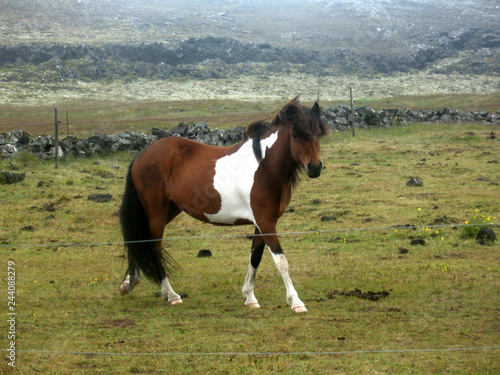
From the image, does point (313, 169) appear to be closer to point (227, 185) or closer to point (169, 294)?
point (227, 185)

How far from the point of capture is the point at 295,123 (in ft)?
23.2

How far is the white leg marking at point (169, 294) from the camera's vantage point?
7.75 metres

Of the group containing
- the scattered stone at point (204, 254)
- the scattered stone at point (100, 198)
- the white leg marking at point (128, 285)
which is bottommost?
the scattered stone at point (100, 198)

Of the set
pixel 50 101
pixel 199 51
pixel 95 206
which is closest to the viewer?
pixel 95 206

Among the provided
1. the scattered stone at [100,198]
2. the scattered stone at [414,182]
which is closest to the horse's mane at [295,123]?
the scattered stone at [100,198]

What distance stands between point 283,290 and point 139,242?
223cm

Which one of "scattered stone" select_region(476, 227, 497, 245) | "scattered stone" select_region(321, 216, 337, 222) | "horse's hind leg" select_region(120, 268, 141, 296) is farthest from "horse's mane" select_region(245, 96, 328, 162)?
"scattered stone" select_region(321, 216, 337, 222)

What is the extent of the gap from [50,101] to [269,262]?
4733 cm

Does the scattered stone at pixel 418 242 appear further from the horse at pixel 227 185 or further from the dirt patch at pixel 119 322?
the dirt patch at pixel 119 322

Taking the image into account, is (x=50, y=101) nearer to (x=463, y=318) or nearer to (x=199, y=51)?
(x=199, y=51)

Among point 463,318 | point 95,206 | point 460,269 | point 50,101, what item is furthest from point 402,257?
point 50,101

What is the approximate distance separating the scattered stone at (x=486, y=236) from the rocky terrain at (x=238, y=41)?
171 feet

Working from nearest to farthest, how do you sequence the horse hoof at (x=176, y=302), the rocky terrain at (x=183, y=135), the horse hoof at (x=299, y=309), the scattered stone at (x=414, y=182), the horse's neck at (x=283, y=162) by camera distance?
1. the horse hoof at (x=299, y=309)
2. the horse's neck at (x=283, y=162)
3. the horse hoof at (x=176, y=302)
4. the scattered stone at (x=414, y=182)
5. the rocky terrain at (x=183, y=135)

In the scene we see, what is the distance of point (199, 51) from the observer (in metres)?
82.8
